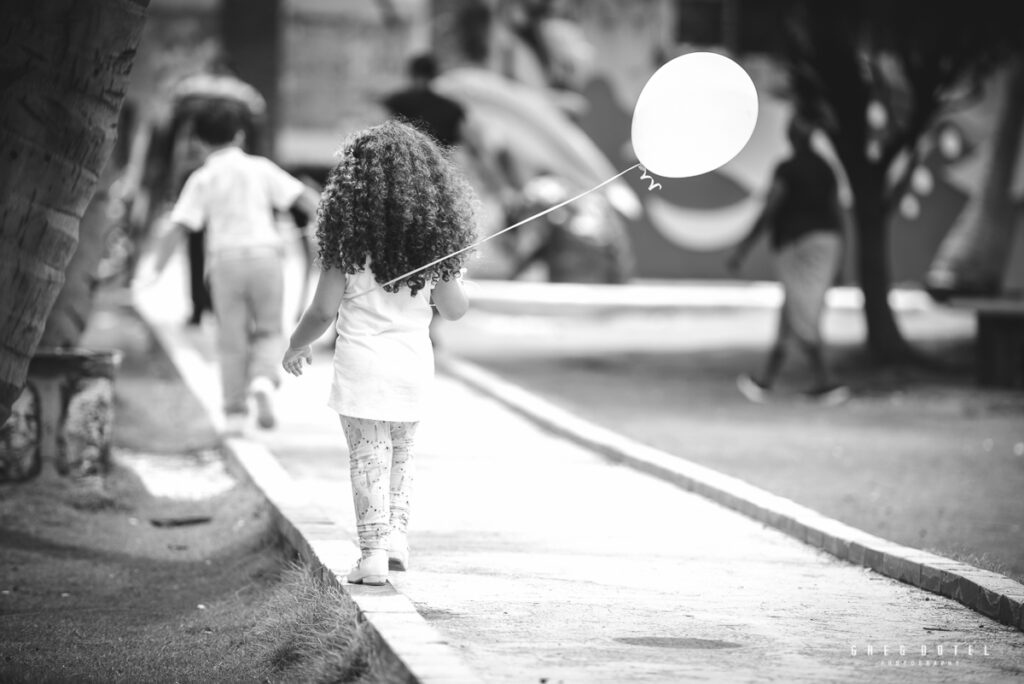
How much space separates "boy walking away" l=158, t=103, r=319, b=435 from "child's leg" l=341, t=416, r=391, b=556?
4.16 metres

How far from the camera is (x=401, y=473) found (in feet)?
20.6

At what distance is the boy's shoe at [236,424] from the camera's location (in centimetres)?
1045

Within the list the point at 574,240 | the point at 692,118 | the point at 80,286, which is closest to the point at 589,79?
the point at 574,240

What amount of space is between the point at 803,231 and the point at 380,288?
8.00m

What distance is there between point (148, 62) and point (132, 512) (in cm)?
1898

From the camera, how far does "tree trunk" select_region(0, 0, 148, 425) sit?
19.2 feet

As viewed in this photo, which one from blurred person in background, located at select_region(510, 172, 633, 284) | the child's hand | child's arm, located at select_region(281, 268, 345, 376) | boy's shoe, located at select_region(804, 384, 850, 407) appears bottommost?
boy's shoe, located at select_region(804, 384, 850, 407)

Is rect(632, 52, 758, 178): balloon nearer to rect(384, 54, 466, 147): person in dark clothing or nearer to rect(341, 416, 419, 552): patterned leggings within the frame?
rect(341, 416, 419, 552): patterned leggings

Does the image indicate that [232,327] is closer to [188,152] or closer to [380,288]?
[380,288]

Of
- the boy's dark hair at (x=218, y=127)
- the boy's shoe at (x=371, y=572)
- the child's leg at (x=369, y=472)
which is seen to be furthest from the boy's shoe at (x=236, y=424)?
the boy's shoe at (x=371, y=572)

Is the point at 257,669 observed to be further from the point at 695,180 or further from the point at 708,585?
the point at 695,180

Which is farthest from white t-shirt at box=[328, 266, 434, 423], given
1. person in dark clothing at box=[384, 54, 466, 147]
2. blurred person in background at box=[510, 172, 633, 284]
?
blurred person in background at box=[510, 172, 633, 284]

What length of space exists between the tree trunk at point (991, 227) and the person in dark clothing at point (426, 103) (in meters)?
8.08

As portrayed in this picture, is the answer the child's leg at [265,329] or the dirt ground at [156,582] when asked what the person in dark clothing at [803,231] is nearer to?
the child's leg at [265,329]
